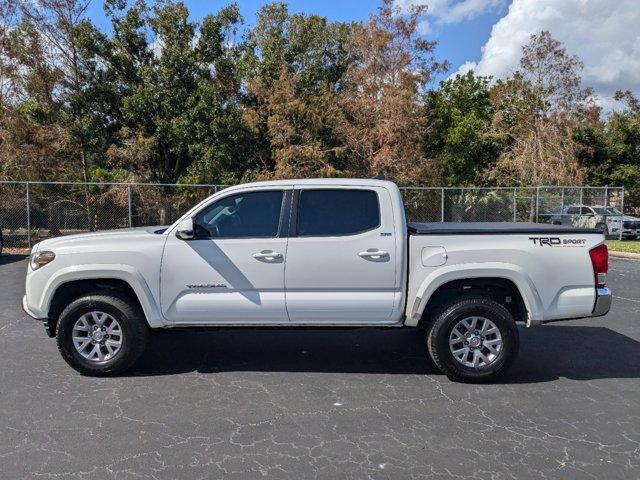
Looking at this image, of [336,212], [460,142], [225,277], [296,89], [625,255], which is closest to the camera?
[225,277]

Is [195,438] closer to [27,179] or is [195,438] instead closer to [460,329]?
[460,329]

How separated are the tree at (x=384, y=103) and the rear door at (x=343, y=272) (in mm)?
16702

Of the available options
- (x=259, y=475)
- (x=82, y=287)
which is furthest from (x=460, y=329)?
(x=82, y=287)

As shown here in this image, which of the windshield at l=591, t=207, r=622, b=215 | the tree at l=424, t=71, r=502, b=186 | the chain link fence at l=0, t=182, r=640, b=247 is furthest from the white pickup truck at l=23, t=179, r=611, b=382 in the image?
the tree at l=424, t=71, r=502, b=186

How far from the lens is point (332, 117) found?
22.1 meters

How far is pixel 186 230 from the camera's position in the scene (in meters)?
5.15

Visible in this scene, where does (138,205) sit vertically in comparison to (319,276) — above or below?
above

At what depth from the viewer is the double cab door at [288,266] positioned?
517 centimetres

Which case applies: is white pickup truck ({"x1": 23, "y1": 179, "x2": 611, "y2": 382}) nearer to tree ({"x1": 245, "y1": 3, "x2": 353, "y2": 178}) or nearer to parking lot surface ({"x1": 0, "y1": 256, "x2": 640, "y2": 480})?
parking lot surface ({"x1": 0, "y1": 256, "x2": 640, "y2": 480})

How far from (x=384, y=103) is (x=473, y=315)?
1764 cm

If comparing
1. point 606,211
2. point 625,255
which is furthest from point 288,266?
point 606,211

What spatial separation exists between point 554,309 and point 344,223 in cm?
212

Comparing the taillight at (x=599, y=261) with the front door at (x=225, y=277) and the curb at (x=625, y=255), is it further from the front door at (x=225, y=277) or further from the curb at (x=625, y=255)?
the curb at (x=625, y=255)

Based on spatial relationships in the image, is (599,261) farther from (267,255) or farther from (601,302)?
(267,255)
